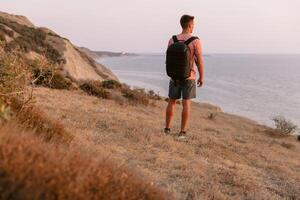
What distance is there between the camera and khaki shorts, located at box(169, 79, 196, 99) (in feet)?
29.5

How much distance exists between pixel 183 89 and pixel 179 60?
655 millimetres

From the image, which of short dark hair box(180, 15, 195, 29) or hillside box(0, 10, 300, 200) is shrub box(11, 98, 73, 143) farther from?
short dark hair box(180, 15, 195, 29)

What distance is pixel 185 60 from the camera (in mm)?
8617

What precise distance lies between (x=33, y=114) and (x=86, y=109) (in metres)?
5.49

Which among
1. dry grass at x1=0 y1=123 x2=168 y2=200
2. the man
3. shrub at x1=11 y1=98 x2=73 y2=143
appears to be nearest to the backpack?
the man

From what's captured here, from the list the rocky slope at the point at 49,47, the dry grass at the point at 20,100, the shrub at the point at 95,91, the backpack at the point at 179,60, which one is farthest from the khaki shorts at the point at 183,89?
the rocky slope at the point at 49,47

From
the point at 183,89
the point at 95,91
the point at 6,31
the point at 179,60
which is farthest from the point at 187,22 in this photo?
the point at 6,31

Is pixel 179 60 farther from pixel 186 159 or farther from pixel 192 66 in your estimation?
pixel 186 159

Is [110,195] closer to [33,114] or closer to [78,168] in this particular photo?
[78,168]

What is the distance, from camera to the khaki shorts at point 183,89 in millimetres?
8977

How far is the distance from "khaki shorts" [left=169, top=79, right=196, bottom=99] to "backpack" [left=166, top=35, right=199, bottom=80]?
17 centimetres

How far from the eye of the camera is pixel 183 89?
9.03 meters

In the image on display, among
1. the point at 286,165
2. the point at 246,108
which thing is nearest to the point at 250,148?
the point at 286,165

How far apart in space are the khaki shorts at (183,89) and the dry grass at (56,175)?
4996mm
